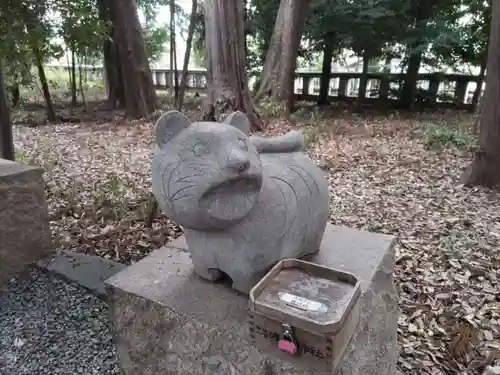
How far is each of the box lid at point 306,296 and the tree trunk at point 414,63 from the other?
716cm

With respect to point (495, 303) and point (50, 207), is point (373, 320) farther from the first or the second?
point (50, 207)

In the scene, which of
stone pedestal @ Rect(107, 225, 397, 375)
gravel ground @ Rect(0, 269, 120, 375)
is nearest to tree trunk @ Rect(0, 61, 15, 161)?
gravel ground @ Rect(0, 269, 120, 375)

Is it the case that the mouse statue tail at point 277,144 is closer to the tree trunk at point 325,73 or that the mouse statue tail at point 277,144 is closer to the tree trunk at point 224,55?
the tree trunk at point 224,55

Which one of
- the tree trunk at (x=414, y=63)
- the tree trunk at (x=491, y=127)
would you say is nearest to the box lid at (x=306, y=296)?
the tree trunk at (x=491, y=127)

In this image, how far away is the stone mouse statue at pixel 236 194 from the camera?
3.34 ft

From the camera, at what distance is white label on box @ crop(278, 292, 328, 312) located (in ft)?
3.15

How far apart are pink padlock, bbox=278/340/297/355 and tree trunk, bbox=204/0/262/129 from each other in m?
3.92

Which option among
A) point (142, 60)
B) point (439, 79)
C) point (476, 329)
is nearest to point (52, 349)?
point (476, 329)

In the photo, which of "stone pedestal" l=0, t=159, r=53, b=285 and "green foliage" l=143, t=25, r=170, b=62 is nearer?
"stone pedestal" l=0, t=159, r=53, b=285

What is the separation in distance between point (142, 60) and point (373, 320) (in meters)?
6.57

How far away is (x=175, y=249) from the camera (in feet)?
5.50

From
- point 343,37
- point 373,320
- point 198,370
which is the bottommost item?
point 198,370

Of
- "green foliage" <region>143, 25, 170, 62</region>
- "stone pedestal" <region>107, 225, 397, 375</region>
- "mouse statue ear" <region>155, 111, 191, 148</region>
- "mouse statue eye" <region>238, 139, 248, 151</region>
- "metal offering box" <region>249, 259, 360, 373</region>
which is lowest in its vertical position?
"stone pedestal" <region>107, 225, 397, 375</region>

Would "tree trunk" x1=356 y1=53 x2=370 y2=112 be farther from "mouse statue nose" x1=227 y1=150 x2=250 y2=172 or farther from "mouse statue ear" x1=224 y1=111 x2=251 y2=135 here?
"mouse statue nose" x1=227 y1=150 x2=250 y2=172
